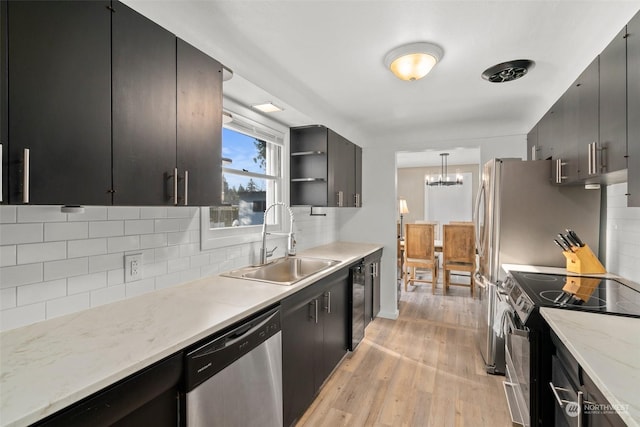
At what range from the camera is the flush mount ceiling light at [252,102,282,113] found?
230 centimetres

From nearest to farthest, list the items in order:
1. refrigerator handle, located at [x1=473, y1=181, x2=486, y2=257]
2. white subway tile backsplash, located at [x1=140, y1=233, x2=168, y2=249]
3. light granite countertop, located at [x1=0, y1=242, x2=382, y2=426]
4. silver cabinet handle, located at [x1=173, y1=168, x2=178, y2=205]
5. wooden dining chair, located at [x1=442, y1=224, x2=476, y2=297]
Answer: light granite countertop, located at [x1=0, y1=242, x2=382, y2=426] → silver cabinet handle, located at [x1=173, y1=168, x2=178, y2=205] → white subway tile backsplash, located at [x1=140, y1=233, x2=168, y2=249] → refrigerator handle, located at [x1=473, y1=181, x2=486, y2=257] → wooden dining chair, located at [x1=442, y1=224, x2=476, y2=297]

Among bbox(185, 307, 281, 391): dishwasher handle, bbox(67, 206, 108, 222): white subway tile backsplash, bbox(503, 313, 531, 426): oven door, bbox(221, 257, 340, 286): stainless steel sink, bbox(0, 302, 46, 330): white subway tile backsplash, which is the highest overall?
bbox(67, 206, 108, 222): white subway tile backsplash

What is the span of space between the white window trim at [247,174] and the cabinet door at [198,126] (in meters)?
0.38

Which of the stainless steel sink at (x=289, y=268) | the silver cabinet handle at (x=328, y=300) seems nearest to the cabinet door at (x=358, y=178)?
→ the stainless steel sink at (x=289, y=268)

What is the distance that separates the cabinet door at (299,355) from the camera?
69.6 inches

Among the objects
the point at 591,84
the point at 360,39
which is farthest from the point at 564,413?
the point at 360,39

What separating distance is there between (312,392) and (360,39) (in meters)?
2.26

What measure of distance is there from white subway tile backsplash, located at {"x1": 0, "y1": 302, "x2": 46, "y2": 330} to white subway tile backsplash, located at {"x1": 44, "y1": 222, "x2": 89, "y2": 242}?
0.25 meters

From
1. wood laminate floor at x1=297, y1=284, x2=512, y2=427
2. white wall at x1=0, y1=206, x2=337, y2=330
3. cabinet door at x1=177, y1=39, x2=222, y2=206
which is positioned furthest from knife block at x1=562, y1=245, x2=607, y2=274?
white wall at x1=0, y1=206, x2=337, y2=330

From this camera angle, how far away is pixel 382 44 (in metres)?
1.86

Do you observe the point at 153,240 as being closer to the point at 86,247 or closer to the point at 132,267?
the point at 132,267

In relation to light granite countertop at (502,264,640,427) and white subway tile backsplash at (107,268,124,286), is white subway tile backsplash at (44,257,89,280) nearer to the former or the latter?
white subway tile backsplash at (107,268,124,286)

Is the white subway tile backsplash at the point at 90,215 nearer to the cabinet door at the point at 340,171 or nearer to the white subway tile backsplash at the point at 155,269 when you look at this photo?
the white subway tile backsplash at the point at 155,269

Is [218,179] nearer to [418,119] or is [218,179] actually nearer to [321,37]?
[321,37]
